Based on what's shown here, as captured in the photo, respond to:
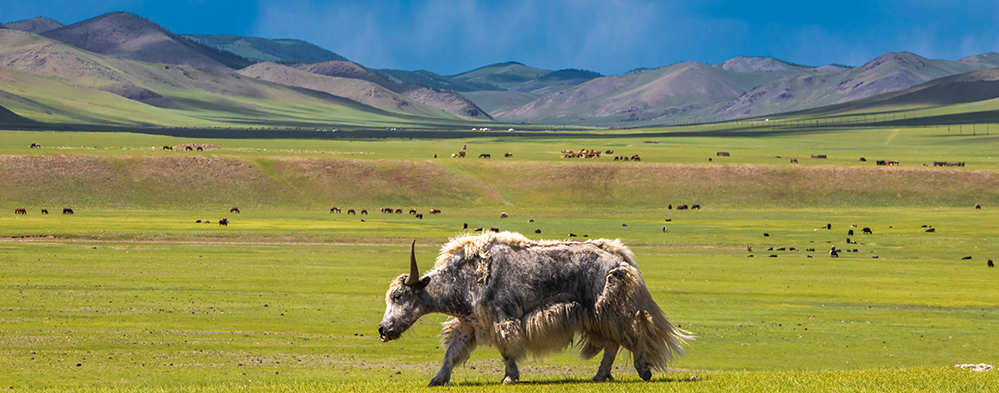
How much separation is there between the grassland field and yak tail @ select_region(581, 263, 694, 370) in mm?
496

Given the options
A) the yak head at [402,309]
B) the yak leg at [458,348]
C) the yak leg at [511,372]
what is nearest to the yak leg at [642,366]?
the yak leg at [511,372]

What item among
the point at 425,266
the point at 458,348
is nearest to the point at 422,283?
the point at 458,348

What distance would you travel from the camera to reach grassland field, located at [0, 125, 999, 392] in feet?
59.2

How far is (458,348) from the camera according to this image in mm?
12445

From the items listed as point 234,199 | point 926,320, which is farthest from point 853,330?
point 234,199

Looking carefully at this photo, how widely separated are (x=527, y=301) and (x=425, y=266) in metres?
24.2

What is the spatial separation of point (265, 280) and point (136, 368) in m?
15.2

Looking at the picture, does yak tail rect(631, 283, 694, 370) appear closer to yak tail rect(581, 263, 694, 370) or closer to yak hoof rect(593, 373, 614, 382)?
yak tail rect(581, 263, 694, 370)

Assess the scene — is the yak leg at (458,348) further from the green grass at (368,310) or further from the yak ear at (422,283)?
the yak ear at (422,283)

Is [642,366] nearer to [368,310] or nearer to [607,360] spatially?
[607,360]

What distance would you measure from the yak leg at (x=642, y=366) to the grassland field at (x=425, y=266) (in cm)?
16

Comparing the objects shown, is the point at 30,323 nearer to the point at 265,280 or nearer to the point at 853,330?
the point at 265,280

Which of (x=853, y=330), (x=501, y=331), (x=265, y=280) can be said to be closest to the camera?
(x=501, y=331)

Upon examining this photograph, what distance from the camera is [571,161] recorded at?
98.2 metres
